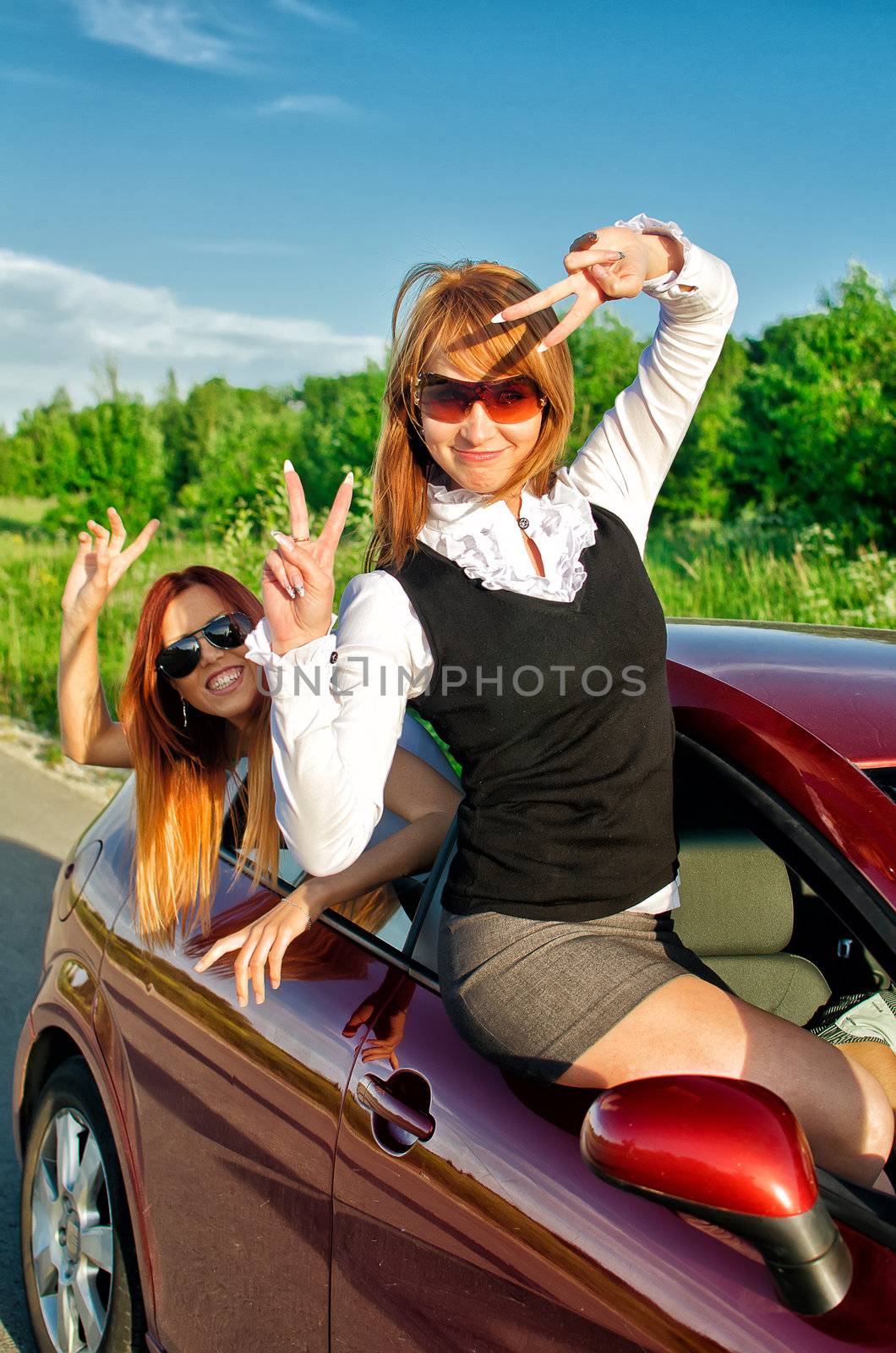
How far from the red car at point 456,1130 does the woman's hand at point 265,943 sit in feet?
0.30

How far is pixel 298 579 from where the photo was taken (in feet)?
5.66

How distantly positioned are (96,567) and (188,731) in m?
0.40

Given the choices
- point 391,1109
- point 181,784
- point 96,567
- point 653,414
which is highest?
point 653,414

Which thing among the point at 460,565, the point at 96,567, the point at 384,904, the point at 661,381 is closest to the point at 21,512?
the point at 96,567

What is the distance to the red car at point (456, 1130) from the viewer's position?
4.30 ft

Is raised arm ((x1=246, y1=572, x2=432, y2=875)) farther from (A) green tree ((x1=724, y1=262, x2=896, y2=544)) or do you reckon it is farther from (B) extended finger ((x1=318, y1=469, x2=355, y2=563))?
(A) green tree ((x1=724, y1=262, x2=896, y2=544))

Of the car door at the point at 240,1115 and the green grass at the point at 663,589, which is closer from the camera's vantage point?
the car door at the point at 240,1115

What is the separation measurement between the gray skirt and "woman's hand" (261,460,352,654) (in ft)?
1.65

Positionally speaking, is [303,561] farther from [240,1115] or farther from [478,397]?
[240,1115]

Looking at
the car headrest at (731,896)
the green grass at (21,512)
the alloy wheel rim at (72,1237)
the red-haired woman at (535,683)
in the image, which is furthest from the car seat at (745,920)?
the green grass at (21,512)

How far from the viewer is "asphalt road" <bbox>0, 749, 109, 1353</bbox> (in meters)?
3.16

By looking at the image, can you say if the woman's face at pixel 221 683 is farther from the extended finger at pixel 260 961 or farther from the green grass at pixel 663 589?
the green grass at pixel 663 589

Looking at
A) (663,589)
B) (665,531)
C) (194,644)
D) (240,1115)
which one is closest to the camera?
(240,1115)

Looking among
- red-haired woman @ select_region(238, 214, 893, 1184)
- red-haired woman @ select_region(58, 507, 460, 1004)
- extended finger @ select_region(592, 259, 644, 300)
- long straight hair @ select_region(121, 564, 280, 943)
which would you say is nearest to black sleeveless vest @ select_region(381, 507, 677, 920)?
red-haired woman @ select_region(238, 214, 893, 1184)
